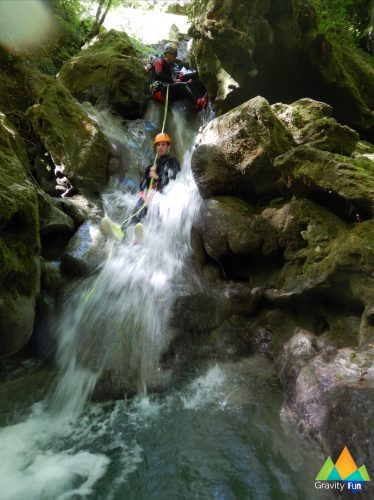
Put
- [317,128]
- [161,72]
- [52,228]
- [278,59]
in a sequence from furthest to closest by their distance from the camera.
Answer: [161,72]
[278,59]
[52,228]
[317,128]

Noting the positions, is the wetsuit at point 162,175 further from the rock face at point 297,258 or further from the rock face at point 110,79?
the rock face at point 110,79

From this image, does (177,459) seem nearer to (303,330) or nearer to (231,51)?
(303,330)

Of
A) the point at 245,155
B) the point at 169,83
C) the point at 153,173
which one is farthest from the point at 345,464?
the point at 169,83

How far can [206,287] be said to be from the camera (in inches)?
207

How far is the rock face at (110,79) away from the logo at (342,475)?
10.4 metres

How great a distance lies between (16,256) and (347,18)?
32.3 ft

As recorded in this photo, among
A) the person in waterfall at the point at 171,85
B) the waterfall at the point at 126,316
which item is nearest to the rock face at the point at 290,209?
the waterfall at the point at 126,316

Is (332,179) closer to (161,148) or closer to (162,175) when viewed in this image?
(162,175)

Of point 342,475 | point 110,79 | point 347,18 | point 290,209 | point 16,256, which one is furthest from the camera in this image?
point 110,79

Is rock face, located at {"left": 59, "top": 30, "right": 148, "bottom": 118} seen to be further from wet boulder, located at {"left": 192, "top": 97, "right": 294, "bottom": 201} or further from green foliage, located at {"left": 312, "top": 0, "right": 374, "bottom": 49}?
wet boulder, located at {"left": 192, "top": 97, "right": 294, "bottom": 201}

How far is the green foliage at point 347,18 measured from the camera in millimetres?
7745

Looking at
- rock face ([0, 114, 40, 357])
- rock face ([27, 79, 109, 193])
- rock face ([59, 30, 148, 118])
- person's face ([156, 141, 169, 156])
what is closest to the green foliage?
person's face ([156, 141, 169, 156])

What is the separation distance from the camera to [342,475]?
2.71 m

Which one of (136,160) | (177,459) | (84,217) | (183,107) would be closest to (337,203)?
(177,459)
